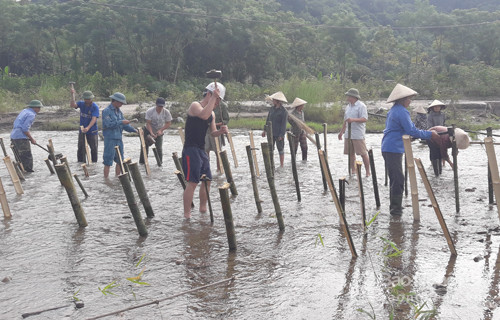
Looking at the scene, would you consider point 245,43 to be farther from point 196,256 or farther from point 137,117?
point 196,256

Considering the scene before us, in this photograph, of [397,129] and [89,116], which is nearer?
[397,129]

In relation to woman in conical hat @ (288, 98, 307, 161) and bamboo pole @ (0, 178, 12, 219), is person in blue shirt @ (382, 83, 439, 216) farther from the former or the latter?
bamboo pole @ (0, 178, 12, 219)

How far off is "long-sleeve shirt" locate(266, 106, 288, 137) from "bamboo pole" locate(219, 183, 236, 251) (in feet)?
16.7

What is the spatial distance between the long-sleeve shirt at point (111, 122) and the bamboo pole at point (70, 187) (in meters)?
3.10

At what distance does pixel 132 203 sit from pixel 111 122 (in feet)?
12.2

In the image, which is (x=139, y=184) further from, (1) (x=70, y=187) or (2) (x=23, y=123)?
(2) (x=23, y=123)

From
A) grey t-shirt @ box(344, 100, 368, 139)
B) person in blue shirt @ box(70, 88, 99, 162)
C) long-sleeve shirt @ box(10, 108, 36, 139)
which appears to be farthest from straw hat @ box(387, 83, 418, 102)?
long-sleeve shirt @ box(10, 108, 36, 139)

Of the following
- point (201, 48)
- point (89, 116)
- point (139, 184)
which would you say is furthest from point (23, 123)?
point (201, 48)

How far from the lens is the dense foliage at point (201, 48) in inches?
1187

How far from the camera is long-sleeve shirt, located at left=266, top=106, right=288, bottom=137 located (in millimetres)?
10258

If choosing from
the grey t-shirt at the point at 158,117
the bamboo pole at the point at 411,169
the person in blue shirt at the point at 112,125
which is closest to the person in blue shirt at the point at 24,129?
the person in blue shirt at the point at 112,125

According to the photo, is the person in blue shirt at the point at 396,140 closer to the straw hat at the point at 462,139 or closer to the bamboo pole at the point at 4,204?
the straw hat at the point at 462,139

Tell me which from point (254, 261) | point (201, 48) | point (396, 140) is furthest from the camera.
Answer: point (201, 48)

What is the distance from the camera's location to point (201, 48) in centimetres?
3422
